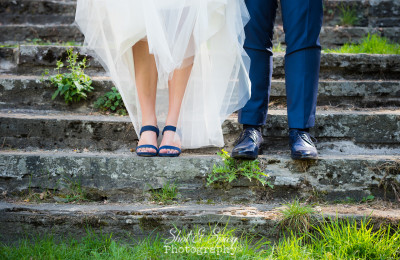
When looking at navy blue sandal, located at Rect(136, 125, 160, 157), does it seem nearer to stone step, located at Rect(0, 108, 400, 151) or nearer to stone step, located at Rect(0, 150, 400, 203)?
stone step, located at Rect(0, 150, 400, 203)

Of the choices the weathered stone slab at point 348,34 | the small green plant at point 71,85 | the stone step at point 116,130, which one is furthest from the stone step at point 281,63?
the weathered stone slab at point 348,34

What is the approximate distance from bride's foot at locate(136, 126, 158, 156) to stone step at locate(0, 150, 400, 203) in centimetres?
7

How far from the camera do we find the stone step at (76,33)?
380cm

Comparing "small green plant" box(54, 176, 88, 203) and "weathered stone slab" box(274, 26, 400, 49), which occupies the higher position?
"weathered stone slab" box(274, 26, 400, 49)

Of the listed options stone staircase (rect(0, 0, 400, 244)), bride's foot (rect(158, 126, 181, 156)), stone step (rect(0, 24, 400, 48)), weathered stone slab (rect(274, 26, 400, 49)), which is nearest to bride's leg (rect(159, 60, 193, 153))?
bride's foot (rect(158, 126, 181, 156))

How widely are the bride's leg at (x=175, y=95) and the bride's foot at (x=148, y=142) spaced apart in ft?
0.21

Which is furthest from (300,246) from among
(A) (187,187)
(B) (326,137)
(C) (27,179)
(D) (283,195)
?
(C) (27,179)

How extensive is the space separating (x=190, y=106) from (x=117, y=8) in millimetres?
694

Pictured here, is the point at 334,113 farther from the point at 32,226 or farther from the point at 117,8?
the point at 32,226

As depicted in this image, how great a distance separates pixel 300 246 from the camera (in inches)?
65.5

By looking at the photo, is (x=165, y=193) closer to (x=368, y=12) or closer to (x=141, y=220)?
(x=141, y=220)

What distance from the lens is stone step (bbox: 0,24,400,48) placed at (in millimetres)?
3803

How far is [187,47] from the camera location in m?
2.15

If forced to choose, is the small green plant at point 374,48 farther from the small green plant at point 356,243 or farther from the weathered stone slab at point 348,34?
the small green plant at point 356,243
